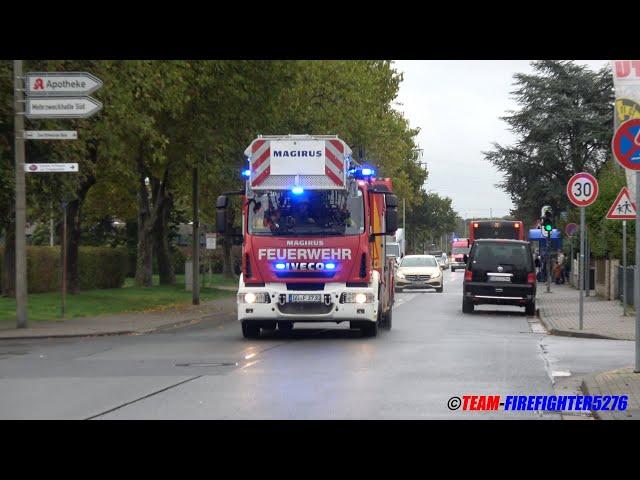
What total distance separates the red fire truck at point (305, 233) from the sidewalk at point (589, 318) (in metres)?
4.85

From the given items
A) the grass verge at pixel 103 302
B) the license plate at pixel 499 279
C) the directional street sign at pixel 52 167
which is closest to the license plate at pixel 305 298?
the directional street sign at pixel 52 167

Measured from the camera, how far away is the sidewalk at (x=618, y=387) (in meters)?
11.1

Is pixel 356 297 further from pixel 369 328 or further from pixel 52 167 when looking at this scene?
pixel 52 167

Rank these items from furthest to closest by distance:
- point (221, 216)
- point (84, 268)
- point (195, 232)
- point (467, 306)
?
point (84, 268)
point (195, 232)
point (467, 306)
point (221, 216)

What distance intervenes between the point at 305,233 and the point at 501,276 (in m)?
11.9

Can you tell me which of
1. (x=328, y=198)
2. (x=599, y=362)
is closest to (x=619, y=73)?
(x=328, y=198)

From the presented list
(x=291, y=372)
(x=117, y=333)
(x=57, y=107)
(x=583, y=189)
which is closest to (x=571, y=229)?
(x=583, y=189)

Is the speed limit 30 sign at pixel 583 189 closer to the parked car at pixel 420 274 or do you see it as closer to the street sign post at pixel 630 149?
the street sign post at pixel 630 149

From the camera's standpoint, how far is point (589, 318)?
2892 cm
